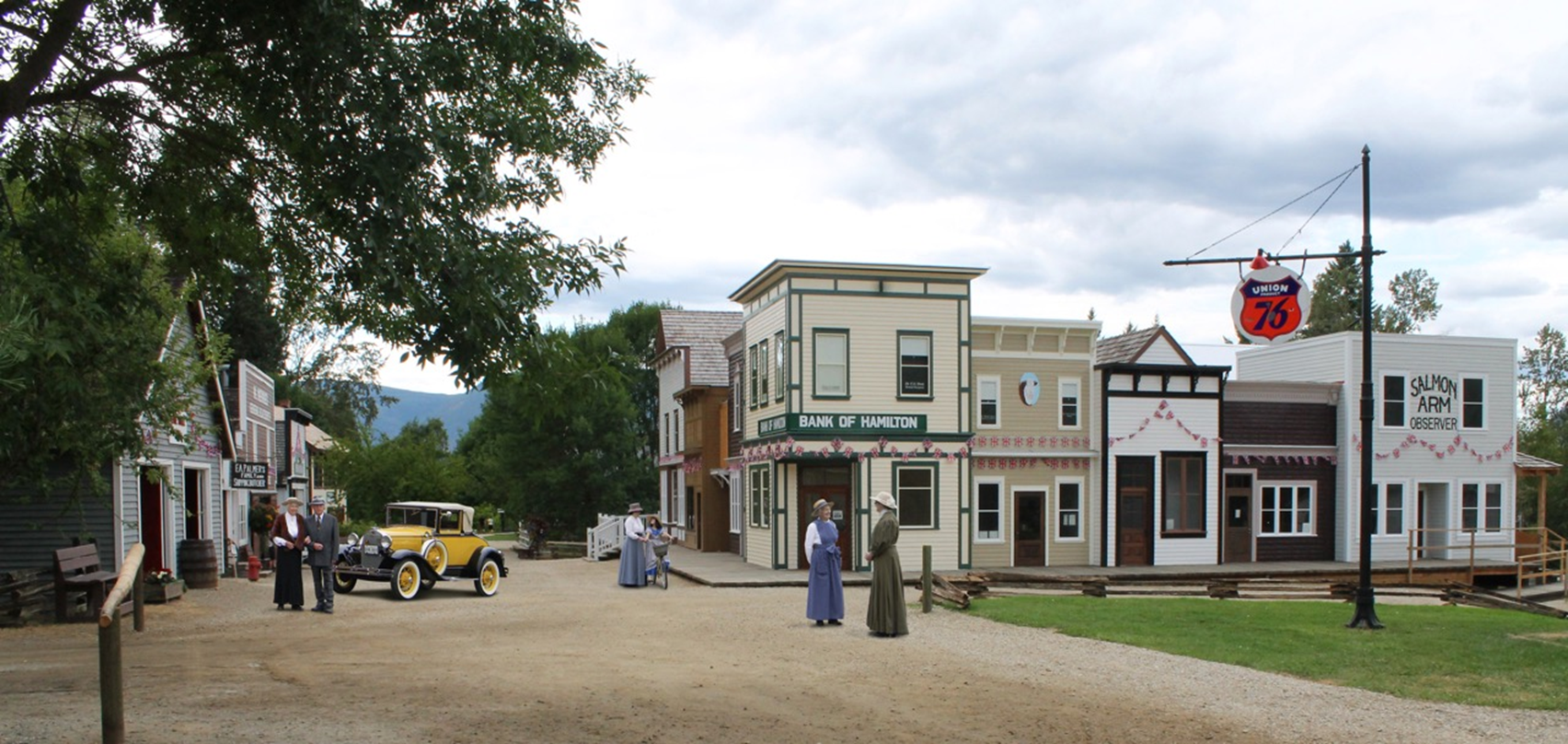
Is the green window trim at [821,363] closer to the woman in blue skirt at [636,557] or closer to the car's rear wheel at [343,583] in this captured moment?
the woman in blue skirt at [636,557]

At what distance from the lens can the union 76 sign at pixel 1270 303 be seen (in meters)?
16.9

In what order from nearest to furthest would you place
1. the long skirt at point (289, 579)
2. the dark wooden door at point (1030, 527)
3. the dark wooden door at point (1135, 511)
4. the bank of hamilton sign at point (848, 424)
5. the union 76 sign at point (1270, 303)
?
1. the union 76 sign at point (1270, 303)
2. the long skirt at point (289, 579)
3. the bank of hamilton sign at point (848, 424)
4. the dark wooden door at point (1030, 527)
5. the dark wooden door at point (1135, 511)

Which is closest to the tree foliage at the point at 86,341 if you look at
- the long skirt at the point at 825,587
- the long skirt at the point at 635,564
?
the long skirt at the point at 825,587

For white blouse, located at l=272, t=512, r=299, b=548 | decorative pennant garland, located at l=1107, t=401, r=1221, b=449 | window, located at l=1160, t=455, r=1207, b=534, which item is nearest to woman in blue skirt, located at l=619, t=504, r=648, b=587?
white blouse, located at l=272, t=512, r=299, b=548

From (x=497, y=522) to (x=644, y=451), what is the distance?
355 inches

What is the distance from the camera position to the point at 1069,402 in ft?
106

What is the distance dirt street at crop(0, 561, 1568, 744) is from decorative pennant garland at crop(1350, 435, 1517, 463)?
2180cm

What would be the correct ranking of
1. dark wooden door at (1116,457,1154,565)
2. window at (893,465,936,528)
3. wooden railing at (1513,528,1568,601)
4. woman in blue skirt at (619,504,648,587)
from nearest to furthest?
1. woman in blue skirt at (619,504,648,587)
2. window at (893,465,936,528)
3. wooden railing at (1513,528,1568,601)
4. dark wooden door at (1116,457,1154,565)

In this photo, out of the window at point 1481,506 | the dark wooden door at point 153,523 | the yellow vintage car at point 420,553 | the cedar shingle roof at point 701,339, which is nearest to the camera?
the yellow vintage car at point 420,553

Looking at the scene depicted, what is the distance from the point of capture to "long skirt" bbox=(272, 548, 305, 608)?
19.2 m

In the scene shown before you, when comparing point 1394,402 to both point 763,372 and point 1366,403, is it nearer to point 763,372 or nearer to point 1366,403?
point 763,372

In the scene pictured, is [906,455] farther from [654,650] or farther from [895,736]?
[895,736]

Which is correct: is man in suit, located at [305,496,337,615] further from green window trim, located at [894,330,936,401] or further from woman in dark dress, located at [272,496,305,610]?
green window trim, located at [894,330,936,401]

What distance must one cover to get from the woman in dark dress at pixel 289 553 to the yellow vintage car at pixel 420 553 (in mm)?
2105
